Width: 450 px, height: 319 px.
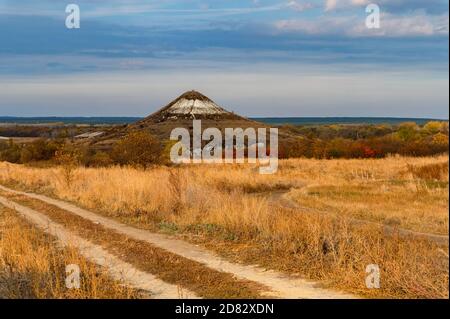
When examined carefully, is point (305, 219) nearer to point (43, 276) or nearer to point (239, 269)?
point (239, 269)

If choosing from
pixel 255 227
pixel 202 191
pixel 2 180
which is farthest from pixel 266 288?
pixel 2 180

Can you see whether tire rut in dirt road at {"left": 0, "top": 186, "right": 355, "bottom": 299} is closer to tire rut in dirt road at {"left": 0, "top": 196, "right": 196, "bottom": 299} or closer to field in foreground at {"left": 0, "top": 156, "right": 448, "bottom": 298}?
field in foreground at {"left": 0, "top": 156, "right": 448, "bottom": 298}

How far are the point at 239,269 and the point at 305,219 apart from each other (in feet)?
7.61

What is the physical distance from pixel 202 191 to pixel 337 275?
835 centimetres

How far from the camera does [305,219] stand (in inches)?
447

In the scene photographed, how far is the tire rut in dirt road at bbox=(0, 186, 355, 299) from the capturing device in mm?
8039

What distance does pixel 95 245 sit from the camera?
1188 cm

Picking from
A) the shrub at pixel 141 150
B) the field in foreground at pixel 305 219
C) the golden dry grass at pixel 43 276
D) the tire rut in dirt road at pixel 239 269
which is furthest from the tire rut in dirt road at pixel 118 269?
the shrub at pixel 141 150

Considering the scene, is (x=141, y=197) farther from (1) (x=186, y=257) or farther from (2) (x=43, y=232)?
(1) (x=186, y=257)

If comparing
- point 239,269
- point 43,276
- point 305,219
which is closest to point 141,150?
point 305,219

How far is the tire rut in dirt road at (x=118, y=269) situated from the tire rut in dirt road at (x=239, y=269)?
44.4 inches

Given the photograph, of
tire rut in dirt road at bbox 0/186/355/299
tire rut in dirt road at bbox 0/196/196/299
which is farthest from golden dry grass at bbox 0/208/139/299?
tire rut in dirt road at bbox 0/186/355/299
